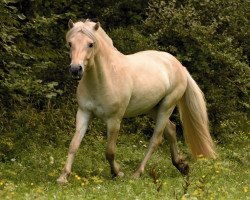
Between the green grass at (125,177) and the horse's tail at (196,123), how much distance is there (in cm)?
30

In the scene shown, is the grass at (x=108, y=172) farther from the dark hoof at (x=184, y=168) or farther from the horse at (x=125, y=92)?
the horse at (x=125, y=92)

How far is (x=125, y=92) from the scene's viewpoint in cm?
960

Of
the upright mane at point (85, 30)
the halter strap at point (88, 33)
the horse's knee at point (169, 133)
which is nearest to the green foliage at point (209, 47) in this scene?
the horse's knee at point (169, 133)

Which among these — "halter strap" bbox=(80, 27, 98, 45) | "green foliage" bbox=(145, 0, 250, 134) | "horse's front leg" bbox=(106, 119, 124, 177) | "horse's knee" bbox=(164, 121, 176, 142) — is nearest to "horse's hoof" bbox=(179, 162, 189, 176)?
"horse's knee" bbox=(164, 121, 176, 142)

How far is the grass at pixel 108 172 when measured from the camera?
7477 mm

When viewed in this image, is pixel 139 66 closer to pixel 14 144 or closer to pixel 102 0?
pixel 14 144

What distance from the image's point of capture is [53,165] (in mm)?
10578

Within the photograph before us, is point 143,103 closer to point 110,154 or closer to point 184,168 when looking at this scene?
point 110,154

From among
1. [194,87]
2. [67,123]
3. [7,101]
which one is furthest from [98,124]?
[194,87]

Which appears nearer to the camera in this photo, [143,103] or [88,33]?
[88,33]

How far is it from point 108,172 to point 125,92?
1.54 meters

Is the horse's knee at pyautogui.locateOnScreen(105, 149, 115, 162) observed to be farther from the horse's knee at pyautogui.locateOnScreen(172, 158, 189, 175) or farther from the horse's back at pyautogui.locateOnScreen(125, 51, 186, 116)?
the horse's knee at pyautogui.locateOnScreen(172, 158, 189, 175)

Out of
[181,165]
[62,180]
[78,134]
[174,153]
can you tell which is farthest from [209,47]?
[62,180]

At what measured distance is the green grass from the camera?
24.3 ft
